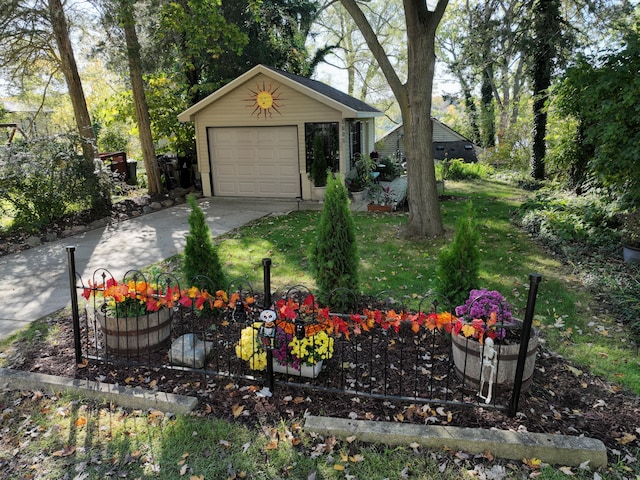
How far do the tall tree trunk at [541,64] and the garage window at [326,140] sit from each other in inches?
214

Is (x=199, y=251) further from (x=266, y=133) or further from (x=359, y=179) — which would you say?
(x=359, y=179)

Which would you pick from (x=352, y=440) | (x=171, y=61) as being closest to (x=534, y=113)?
(x=171, y=61)

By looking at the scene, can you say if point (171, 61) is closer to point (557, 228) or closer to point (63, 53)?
point (63, 53)

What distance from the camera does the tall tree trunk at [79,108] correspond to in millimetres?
10382

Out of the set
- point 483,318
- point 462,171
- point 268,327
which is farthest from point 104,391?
point 462,171

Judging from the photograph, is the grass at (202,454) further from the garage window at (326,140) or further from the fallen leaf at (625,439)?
the garage window at (326,140)

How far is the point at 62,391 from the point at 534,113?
1658 centimetres

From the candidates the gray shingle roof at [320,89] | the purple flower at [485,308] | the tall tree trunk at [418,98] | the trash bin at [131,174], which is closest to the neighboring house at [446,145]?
the gray shingle roof at [320,89]

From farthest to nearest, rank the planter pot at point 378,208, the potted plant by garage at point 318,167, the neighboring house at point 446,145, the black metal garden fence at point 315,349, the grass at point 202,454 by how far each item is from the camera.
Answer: the neighboring house at point 446,145 → the potted plant by garage at point 318,167 → the planter pot at point 378,208 → the black metal garden fence at point 315,349 → the grass at point 202,454

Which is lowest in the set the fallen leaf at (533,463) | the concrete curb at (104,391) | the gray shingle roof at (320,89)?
the fallen leaf at (533,463)

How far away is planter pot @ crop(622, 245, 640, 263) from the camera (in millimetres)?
6723

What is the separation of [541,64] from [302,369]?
15.1 m

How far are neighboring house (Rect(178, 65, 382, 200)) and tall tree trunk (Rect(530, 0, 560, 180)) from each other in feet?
18.0

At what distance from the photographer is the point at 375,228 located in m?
9.84
